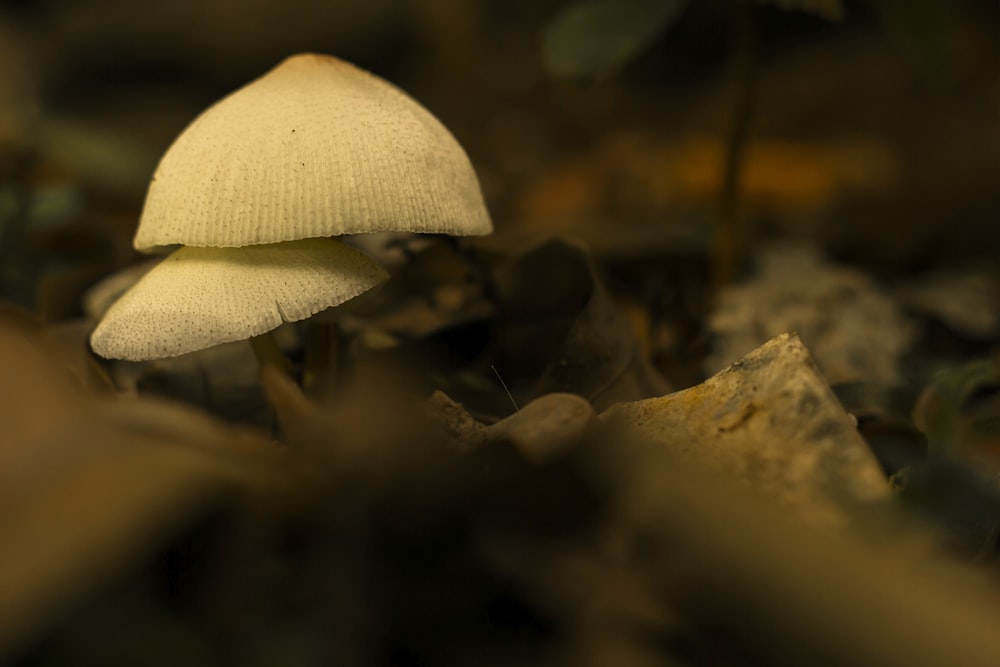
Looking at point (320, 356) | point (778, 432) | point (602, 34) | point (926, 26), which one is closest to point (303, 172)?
point (320, 356)

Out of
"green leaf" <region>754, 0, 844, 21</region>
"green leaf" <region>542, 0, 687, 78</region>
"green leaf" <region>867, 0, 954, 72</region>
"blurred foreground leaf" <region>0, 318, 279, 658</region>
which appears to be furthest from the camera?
"green leaf" <region>867, 0, 954, 72</region>

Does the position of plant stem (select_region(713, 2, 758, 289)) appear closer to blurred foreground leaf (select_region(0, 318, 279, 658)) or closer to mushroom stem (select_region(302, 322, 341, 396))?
mushroom stem (select_region(302, 322, 341, 396))

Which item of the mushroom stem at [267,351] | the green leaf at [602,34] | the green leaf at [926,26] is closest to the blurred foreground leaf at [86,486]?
the mushroom stem at [267,351]

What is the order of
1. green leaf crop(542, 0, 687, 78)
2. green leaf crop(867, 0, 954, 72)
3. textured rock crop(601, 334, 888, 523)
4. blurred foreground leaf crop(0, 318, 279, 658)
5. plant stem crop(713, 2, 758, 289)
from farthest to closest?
plant stem crop(713, 2, 758, 289)
green leaf crop(867, 0, 954, 72)
green leaf crop(542, 0, 687, 78)
textured rock crop(601, 334, 888, 523)
blurred foreground leaf crop(0, 318, 279, 658)

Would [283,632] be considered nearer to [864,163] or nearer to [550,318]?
[550,318]

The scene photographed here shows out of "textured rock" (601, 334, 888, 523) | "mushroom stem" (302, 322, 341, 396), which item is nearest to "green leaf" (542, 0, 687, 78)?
"mushroom stem" (302, 322, 341, 396)

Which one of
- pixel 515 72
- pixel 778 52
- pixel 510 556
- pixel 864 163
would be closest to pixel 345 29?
pixel 515 72
